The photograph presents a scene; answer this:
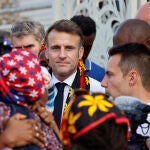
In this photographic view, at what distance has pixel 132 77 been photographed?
3340mm

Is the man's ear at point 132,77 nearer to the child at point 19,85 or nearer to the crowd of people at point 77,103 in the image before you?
the crowd of people at point 77,103

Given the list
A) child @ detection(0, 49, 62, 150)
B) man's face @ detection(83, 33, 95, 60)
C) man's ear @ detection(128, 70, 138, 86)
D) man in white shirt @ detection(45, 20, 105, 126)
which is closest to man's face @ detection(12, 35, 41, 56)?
man's face @ detection(83, 33, 95, 60)

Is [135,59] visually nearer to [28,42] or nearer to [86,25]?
[28,42]

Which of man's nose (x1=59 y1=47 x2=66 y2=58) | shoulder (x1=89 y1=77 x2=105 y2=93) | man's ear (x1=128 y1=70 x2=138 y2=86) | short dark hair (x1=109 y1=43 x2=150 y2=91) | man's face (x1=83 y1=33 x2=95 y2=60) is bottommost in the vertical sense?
shoulder (x1=89 y1=77 x2=105 y2=93)

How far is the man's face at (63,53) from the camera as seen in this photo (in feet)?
13.9

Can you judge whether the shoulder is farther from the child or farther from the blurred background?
the blurred background

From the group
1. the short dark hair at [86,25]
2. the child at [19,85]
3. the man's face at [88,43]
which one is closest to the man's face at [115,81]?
the child at [19,85]

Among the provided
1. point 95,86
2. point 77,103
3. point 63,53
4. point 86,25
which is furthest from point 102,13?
point 77,103

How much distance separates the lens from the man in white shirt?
4254 mm

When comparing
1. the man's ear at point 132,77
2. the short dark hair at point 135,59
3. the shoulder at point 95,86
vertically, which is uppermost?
the short dark hair at point 135,59

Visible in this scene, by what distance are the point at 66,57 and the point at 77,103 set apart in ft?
5.75

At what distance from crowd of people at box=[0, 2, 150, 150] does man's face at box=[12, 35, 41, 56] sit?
75cm

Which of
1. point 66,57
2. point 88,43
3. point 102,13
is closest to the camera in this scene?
point 66,57

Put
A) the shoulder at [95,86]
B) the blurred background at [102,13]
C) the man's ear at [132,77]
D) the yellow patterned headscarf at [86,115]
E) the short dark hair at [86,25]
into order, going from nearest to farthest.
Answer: the yellow patterned headscarf at [86,115] < the man's ear at [132,77] < the shoulder at [95,86] < the short dark hair at [86,25] < the blurred background at [102,13]
